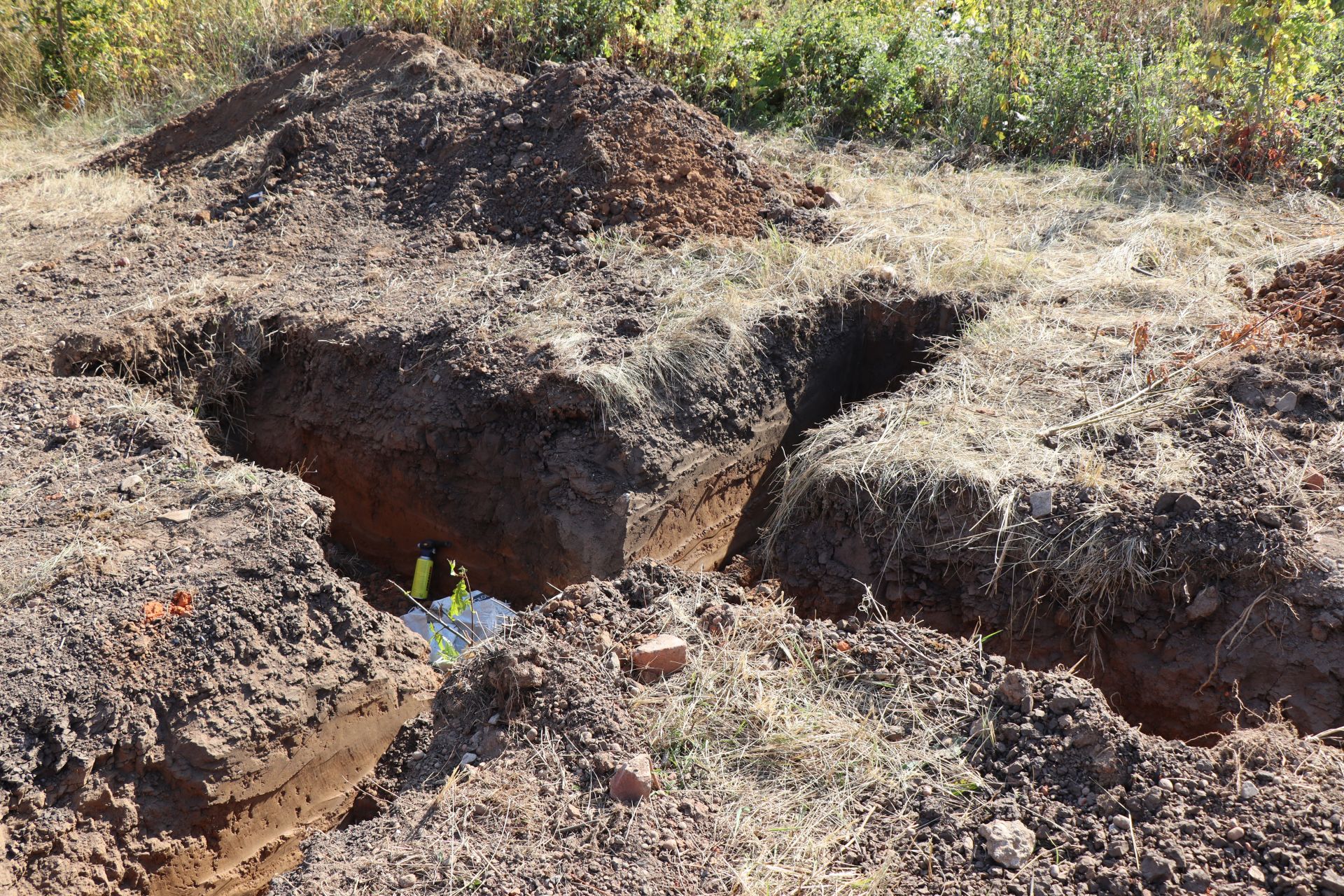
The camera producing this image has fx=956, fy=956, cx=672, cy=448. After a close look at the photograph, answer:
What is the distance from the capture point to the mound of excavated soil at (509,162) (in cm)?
493

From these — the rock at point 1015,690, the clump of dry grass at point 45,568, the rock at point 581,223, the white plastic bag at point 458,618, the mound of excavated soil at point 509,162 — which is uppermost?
the mound of excavated soil at point 509,162

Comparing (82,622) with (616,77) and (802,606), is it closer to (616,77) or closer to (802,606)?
(802,606)

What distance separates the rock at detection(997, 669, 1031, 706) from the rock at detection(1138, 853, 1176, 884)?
1.54ft

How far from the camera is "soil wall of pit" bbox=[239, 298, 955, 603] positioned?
3732mm

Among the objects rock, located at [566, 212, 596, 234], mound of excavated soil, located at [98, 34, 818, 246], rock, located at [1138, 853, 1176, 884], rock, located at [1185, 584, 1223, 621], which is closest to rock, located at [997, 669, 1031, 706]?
rock, located at [1138, 853, 1176, 884]

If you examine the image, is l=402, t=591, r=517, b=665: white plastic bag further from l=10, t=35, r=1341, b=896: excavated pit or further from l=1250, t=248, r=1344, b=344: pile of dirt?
l=1250, t=248, r=1344, b=344: pile of dirt

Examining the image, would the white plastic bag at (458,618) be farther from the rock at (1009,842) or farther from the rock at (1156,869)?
the rock at (1156,869)

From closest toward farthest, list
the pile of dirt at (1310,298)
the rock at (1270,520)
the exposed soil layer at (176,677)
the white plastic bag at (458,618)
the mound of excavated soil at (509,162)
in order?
the exposed soil layer at (176,677) → the rock at (1270,520) → the white plastic bag at (458,618) → the pile of dirt at (1310,298) → the mound of excavated soil at (509,162)

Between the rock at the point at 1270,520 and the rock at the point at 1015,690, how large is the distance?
1169mm

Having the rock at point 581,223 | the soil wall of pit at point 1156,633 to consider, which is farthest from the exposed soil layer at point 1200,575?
the rock at point 581,223

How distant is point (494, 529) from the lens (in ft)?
13.2

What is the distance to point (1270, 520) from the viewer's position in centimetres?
302

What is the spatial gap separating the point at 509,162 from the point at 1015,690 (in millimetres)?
3937

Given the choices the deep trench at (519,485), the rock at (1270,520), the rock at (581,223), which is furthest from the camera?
the rock at (581,223)
